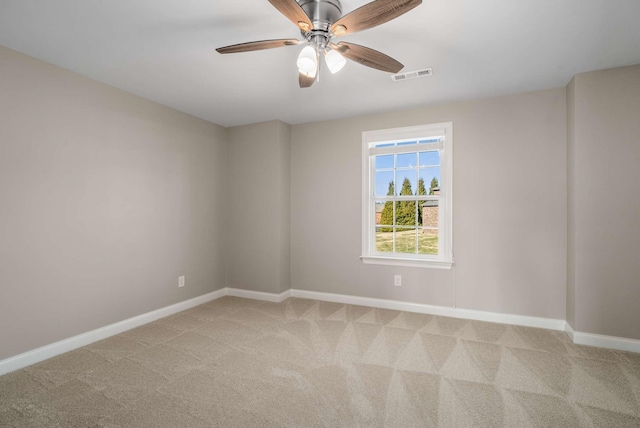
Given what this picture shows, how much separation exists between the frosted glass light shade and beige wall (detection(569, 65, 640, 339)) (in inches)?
104

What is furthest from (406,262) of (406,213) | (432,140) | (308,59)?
(308,59)

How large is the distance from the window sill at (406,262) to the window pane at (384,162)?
1.16 metres

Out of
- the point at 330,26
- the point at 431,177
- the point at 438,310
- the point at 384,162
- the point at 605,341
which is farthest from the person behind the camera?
the point at 384,162

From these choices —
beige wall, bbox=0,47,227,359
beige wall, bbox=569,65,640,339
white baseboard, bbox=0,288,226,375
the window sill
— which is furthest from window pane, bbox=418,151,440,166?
white baseboard, bbox=0,288,226,375

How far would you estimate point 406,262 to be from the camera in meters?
3.98

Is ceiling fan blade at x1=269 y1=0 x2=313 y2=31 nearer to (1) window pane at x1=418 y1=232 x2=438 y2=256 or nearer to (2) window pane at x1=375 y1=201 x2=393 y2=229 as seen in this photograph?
(2) window pane at x1=375 y1=201 x2=393 y2=229

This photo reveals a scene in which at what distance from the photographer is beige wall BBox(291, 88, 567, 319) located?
10.9 feet

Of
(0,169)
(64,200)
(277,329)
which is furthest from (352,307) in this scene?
(0,169)

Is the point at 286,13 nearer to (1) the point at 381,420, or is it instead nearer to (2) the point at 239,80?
(2) the point at 239,80

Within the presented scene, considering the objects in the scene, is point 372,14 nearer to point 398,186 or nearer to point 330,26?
point 330,26

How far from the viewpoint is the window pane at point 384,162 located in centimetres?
414

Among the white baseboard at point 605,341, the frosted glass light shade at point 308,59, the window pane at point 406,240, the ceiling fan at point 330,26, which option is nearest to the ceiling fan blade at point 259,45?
the ceiling fan at point 330,26

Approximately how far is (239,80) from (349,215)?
210 centimetres

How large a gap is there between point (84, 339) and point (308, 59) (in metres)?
3.12
